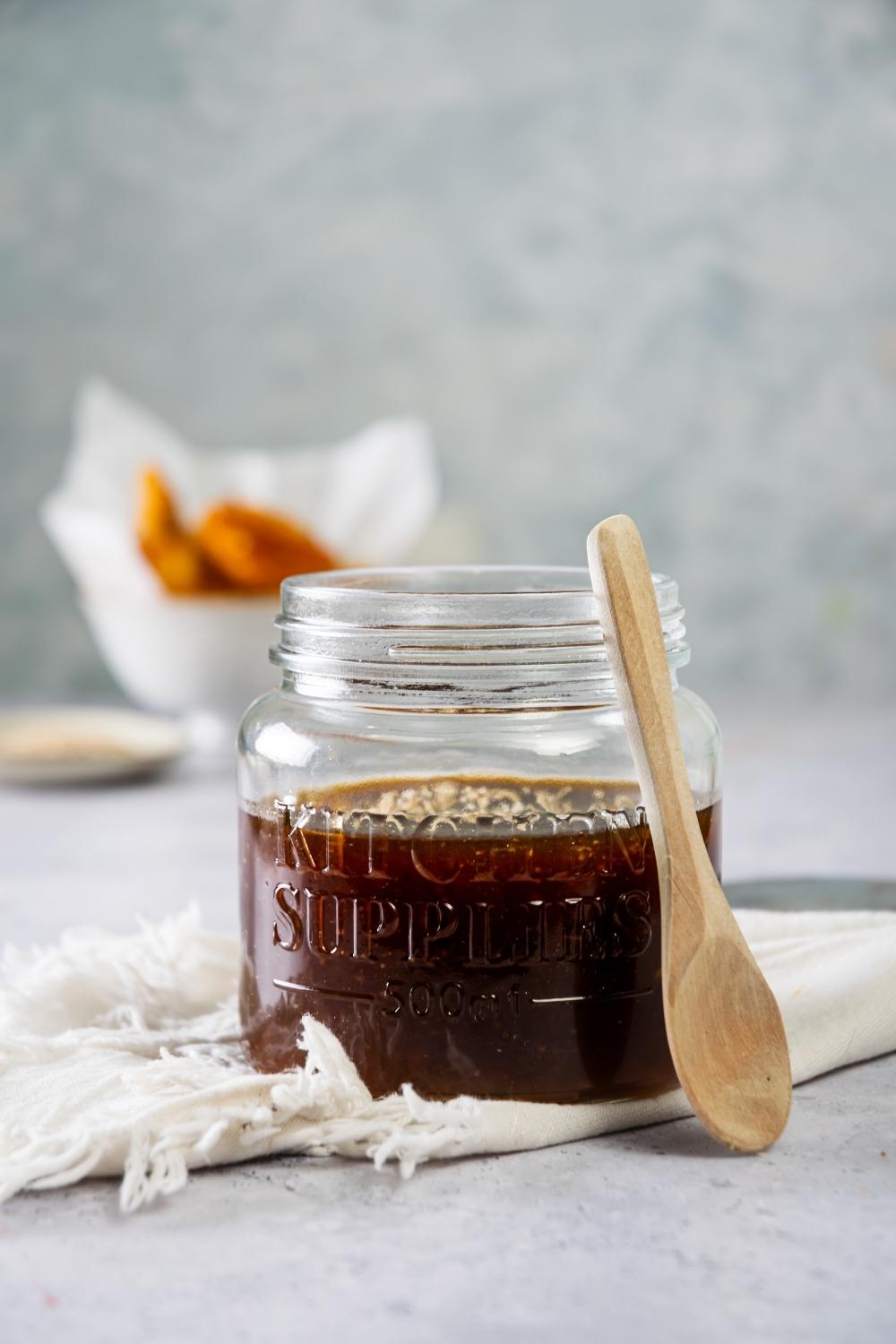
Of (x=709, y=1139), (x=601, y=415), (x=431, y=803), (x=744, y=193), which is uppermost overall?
(x=744, y=193)

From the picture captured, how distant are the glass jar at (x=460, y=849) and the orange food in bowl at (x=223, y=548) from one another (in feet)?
3.11

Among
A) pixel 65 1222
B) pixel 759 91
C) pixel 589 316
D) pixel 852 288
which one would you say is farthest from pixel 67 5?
pixel 65 1222

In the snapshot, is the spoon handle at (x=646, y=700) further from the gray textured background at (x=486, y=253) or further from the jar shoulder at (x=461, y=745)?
the gray textured background at (x=486, y=253)

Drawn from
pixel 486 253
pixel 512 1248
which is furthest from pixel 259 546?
pixel 512 1248

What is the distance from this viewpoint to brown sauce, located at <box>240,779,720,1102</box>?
0.71 metres

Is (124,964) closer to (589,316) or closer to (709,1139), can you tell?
(709,1139)

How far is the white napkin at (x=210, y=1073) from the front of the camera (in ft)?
2.23

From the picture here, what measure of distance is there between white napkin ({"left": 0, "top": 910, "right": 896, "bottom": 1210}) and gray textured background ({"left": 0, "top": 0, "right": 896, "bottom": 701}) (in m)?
1.50

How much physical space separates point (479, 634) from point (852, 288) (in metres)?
1.82

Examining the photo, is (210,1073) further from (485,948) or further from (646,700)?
(646,700)

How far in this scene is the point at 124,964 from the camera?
89 cm

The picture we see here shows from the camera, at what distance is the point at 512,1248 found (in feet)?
2.00

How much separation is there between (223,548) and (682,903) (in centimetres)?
113

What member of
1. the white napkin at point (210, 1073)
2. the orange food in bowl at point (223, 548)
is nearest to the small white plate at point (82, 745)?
the orange food in bowl at point (223, 548)
